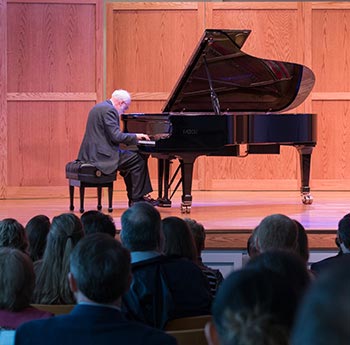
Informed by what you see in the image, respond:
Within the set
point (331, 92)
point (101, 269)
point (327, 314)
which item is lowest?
point (101, 269)

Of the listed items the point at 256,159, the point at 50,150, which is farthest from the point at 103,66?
the point at 256,159

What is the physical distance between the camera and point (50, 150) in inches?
375

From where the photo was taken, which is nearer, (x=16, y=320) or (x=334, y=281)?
(x=334, y=281)

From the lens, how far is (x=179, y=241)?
10.6 feet

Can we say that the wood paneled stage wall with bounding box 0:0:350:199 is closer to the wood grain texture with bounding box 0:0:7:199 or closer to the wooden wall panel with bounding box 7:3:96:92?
the wooden wall panel with bounding box 7:3:96:92

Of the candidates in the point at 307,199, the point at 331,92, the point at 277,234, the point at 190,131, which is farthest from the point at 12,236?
the point at 331,92

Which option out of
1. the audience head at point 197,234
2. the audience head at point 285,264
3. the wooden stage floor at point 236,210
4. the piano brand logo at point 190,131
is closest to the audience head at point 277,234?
the audience head at point 197,234

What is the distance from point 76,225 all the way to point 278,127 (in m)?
4.33

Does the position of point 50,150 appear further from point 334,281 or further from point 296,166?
point 334,281

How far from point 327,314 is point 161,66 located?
9.24 metres

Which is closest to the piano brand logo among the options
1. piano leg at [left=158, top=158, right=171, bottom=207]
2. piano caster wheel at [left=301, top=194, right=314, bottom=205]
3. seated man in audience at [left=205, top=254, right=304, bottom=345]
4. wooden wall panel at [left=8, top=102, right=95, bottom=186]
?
piano leg at [left=158, top=158, right=171, bottom=207]

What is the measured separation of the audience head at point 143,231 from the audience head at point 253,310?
6.19ft

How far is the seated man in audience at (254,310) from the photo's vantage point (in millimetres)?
1046

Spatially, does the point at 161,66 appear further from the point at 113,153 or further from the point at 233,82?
the point at 113,153
